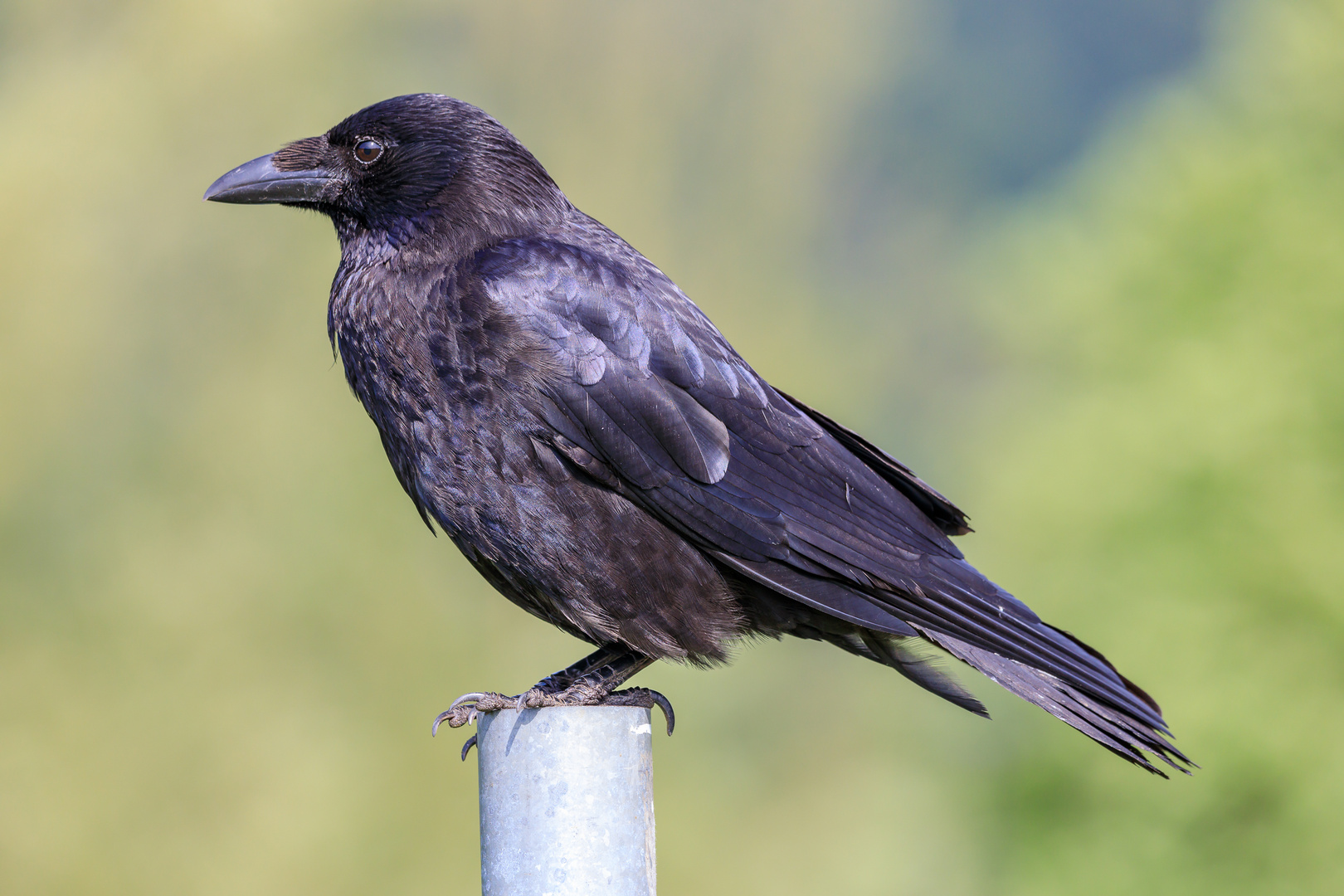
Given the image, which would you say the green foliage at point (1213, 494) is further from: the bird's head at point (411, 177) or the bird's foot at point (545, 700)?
the bird's head at point (411, 177)

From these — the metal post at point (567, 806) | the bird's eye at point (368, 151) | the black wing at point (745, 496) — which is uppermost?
the bird's eye at point (368, 151)

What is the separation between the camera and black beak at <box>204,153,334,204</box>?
3.45m

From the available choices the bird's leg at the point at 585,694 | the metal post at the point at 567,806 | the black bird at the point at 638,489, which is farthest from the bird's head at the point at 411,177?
the metal post at the point at 567,806

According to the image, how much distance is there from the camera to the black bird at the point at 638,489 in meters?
2.85

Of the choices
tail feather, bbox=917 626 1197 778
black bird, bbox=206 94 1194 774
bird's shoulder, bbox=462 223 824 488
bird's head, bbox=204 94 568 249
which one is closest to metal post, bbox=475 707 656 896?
black bird, bbox=206 94 1194 774

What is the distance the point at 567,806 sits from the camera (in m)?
2.34

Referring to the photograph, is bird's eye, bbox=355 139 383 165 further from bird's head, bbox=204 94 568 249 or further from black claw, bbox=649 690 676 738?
black claw, bbox=649 690 676 738

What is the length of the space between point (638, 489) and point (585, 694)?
1.91 feet

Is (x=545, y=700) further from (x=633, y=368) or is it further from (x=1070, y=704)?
(x=1070, y=704)

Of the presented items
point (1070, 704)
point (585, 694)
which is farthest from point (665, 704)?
point (1070, 704)

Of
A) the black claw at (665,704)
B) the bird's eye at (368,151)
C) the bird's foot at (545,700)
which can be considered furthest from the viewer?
the bird's eye at (368,151)

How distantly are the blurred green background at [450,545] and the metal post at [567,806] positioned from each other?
229 inches

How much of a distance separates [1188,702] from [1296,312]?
2783 millimetres

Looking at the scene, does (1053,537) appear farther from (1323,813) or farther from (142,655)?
(142,655)
